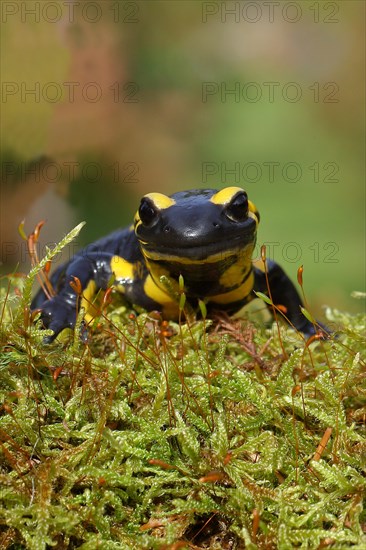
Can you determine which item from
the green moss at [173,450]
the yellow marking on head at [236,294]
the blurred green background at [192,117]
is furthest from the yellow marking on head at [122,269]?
the blurred green background at [192,117]

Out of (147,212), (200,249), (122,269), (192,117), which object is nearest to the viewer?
(200,249)

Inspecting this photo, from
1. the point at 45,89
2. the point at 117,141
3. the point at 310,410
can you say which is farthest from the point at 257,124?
the point at 310,410

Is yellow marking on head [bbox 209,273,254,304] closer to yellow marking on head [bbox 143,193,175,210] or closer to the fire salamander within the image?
the fire salamander

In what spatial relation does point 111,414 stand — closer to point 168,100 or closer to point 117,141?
point 117,141

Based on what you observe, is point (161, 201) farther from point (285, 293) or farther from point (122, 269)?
point (285, 293)

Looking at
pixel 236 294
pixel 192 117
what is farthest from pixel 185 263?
pixel 192 117
